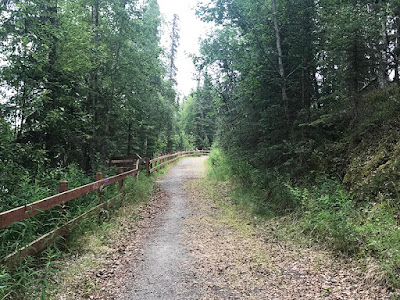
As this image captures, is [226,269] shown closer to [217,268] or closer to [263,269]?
[217,268]

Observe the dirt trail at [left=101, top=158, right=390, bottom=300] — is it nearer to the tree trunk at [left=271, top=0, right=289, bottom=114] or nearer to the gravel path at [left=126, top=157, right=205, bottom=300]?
the gravel path at [left=126, top=157, right=205, bottom=300]

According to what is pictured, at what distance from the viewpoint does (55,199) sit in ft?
13.6

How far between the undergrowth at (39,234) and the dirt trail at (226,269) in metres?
0.84

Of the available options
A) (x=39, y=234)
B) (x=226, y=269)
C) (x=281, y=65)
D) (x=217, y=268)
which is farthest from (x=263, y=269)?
(x=281, y=65)

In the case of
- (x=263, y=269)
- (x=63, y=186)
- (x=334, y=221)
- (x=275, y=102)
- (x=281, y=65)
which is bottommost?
(x=263, y=269)

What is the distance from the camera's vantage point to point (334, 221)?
4727mm

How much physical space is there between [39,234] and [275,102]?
7554mm

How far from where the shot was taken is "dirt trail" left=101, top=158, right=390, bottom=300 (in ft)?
11.3

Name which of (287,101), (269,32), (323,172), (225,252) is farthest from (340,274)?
(269,32)

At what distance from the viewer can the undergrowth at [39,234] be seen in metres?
3.06

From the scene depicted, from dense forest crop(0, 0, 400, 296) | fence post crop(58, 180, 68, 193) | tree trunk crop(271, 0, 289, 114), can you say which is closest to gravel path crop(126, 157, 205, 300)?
fence post crop(58, 180, 68, 193)

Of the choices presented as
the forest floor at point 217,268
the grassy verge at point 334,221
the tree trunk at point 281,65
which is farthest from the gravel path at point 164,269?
the tree trunk at point 281,65

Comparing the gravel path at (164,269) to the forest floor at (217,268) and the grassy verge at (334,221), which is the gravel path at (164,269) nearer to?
the forest floor at (217,268)

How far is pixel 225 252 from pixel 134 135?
12.2 m
